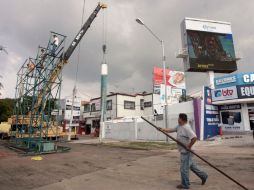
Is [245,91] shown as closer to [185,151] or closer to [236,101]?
[236,101]

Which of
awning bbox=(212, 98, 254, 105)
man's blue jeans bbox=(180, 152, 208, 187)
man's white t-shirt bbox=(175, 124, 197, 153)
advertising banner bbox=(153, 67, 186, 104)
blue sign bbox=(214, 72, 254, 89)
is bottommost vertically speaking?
man's blue jeans bbox=(180, 152, 208, 187)

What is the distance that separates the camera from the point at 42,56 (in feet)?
64.3

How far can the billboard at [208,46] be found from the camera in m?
29.2

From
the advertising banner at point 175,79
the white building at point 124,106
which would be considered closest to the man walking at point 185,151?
the advertising banner at point 175,79

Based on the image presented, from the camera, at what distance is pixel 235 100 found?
22250mm

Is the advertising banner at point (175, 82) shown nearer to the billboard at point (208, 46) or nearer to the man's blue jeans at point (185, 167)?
the billboard at point (208, 46)

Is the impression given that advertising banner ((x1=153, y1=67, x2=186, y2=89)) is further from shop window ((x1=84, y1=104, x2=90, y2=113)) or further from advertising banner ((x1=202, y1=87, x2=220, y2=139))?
advertising banner ((x1=202, y1=87, x2=220, y2=139))

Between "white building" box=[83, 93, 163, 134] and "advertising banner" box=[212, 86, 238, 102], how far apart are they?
844 inches

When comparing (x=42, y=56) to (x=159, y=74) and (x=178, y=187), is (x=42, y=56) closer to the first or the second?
(x=178, y=187)

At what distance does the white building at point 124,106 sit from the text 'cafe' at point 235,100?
70.6ft

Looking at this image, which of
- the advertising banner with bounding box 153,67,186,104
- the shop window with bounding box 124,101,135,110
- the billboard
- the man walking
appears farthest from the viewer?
the shop window with bounding box 124,101,135,110

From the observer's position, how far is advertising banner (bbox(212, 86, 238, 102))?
73.7 ft

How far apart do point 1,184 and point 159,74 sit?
4122 centimetres

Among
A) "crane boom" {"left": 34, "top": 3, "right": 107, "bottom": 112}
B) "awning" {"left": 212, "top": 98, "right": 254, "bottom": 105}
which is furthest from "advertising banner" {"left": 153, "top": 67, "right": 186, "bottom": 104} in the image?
"crane boom" {"left": 34, "top": 3, "right": 107, "bottom": 112}
